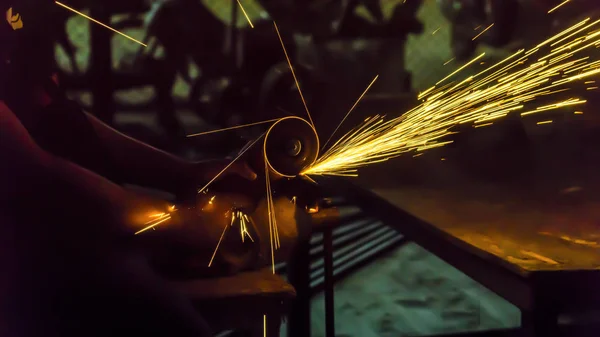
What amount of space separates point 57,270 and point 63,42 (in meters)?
0.43

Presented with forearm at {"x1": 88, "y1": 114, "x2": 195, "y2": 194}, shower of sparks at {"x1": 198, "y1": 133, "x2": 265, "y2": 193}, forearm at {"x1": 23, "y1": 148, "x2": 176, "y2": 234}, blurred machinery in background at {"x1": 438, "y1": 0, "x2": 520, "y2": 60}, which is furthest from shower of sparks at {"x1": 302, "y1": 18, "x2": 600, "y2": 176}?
forearm at {"x1": 23, "y1": 148, "x2": 176, "y2": 234}

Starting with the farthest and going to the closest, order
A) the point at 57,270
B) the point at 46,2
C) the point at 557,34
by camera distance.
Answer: the point at 557,34 → the point at 46,2 → the point at 57,270

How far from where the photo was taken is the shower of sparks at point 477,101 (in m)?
1.12

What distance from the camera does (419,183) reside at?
1.19 m

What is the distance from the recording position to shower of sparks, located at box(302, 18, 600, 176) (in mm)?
1122

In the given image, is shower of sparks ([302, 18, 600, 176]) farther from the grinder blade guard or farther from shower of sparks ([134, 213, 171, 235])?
shower of sparks ([134, 213, 171, 235])

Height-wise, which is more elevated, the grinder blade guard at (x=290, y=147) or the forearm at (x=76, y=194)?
the grinder blade guard at (x=290, y=147)

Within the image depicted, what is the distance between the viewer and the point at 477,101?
118 cm

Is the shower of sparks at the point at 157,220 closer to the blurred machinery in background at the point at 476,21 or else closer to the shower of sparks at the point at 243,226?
the shower of sparks at the point at 243,226

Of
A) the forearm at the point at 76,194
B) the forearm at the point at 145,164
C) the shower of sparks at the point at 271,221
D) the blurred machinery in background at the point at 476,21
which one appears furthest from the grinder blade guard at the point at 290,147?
the blurred machinery in background at the point at 476,21

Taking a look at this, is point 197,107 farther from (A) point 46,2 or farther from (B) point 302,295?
(B) point 302,295

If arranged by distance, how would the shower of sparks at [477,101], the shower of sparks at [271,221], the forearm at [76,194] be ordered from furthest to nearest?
the shower of sparks at [477,101] < the shower of sparks at [271,221] < the forearm at [76,194]

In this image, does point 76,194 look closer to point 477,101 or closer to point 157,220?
point 157,220

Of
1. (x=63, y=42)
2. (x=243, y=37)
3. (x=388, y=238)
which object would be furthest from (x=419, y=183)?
(x=63, y=42)
